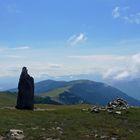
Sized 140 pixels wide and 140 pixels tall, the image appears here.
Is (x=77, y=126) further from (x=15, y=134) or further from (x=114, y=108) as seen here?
(x=114, y=108)

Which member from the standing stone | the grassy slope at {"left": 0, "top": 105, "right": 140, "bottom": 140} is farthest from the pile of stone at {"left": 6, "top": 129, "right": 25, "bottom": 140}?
the standing stone

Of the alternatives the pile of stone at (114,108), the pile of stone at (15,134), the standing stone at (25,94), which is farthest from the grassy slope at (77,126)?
the standing stone at (25,94)

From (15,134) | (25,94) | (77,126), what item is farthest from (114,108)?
(15,134)

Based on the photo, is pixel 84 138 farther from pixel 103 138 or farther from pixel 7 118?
pixel 7 118

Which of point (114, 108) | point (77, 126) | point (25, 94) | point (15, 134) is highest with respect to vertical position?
point (25, 94)

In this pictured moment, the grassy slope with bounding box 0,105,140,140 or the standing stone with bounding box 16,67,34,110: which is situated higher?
the standing stone with bounding box 16,67,34,110

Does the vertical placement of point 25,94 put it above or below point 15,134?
above

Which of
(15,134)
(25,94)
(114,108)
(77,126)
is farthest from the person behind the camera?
(25,94)

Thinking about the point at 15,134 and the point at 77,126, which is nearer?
the point at 15,134

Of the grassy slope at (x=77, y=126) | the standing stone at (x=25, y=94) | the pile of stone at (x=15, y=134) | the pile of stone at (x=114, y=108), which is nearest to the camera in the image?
the pile of stone at (x=15, y=134)

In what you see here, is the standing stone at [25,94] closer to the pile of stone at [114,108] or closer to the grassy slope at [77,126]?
the pile of stone at [114,108]

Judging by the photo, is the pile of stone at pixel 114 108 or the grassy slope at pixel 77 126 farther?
the pile of stone at pixel 114 108

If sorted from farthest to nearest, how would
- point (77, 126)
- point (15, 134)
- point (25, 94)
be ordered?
point (25, 94) < point (77, 126) < point (15, 134)

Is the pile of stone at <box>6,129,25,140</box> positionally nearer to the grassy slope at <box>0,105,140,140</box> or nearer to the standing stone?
the grassy slope at <box>0,105,140,140</box>
